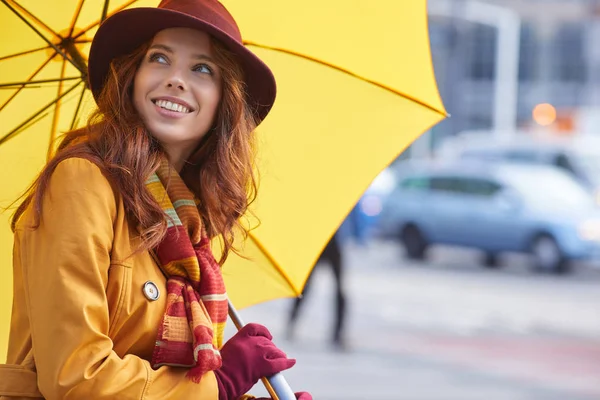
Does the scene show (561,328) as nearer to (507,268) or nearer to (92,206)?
(507,268)

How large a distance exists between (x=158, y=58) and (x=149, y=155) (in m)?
0.25

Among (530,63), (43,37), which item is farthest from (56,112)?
(530,63)

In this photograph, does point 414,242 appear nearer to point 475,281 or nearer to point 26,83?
point 475,281

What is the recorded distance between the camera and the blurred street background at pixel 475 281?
29.7ft

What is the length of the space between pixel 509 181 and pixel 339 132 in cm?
1496

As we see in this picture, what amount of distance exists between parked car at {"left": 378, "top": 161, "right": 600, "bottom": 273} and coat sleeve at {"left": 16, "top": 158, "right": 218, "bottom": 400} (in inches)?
610

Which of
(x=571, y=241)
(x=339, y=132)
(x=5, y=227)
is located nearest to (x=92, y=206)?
(x=5, y=227)

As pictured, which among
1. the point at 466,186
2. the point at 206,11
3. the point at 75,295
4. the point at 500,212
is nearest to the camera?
the point at 75,295

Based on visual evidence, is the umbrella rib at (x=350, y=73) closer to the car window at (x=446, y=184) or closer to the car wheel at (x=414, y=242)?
the car window at (x=446, y=184)

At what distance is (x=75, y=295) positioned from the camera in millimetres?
2156

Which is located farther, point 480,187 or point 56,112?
point 480,187

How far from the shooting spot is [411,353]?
1011cm

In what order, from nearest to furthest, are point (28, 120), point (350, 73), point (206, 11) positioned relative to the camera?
point (206, 11) → point (28, 120) → point (350, 73)

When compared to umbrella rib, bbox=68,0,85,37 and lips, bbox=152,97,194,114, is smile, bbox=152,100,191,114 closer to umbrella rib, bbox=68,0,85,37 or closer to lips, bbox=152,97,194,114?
lips, bbox=152,97,194,114
